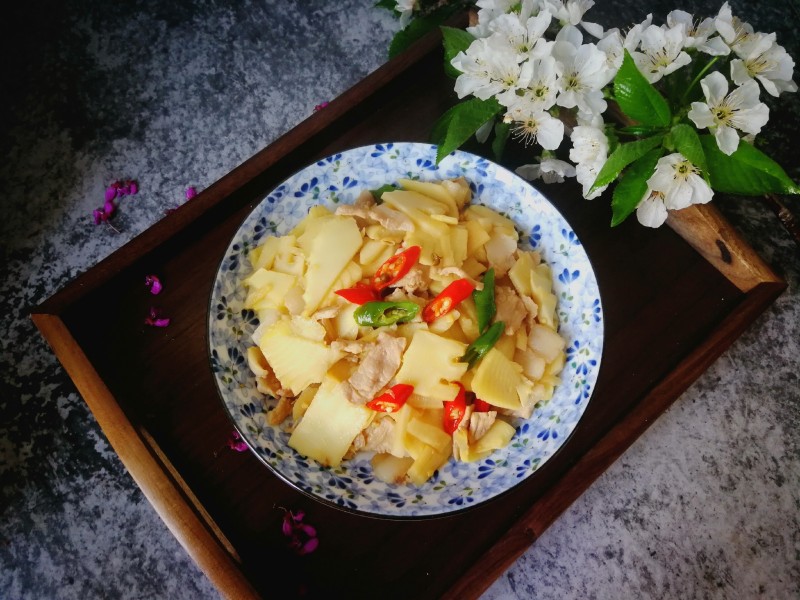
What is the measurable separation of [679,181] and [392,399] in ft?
2.38

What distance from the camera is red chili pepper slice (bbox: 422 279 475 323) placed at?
1.34 m

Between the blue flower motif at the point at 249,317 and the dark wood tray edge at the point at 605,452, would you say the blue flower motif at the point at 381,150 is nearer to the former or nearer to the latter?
the blue flower motif at the point at 249,317

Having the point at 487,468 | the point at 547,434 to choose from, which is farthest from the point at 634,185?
the point at 487,468

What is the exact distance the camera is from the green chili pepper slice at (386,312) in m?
1.34

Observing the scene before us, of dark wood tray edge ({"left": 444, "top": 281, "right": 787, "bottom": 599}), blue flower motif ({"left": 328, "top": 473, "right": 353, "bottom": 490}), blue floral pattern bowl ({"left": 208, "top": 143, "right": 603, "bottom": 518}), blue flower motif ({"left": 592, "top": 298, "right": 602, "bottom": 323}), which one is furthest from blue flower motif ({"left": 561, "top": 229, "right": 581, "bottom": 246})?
blue flower motif ({"left": 328, "top": 473, "right": 353, "bottom": 490})

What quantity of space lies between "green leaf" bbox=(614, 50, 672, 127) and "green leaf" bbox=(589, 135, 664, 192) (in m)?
0.05

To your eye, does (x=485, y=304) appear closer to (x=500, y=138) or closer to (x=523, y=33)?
(x=500, y=138)

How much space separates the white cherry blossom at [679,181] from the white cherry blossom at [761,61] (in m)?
0.20

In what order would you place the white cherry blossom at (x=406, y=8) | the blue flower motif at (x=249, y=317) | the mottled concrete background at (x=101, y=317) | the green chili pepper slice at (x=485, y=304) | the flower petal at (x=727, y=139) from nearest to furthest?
the flower petal at (x=727, y=139) < the green chili pepper slice at (x=485, y=304) < the blue flower motif at (x=249, y=317) < the mottled concrete background at (x=101, y=317) < the white cherry blossom at (x=406, y=8)

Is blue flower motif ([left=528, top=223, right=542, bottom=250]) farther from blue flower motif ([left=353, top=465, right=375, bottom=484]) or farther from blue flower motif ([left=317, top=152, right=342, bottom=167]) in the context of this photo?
blue flower motif ([left=353, top=465, right=375, bottom=484])

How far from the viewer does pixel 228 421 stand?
1438mm

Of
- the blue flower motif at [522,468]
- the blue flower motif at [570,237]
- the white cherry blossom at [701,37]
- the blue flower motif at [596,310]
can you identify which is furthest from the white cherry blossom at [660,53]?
the blue flower motif at [522,468]

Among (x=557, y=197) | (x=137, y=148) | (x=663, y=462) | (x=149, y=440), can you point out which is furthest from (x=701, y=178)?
(x=137, y=148)

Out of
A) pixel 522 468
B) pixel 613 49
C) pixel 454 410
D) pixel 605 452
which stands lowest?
pixel 605 452
